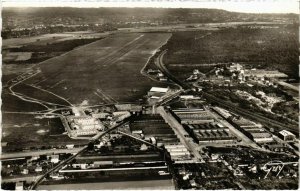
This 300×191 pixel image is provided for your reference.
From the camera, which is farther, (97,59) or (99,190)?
(97,59)

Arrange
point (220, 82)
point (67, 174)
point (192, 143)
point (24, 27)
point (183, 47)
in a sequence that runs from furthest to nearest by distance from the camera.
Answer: point (183, 47) < point (220, 82) < point (24, 27) < point (192, 143) < point (67, 174)

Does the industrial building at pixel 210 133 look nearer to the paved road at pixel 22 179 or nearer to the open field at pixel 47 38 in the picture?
the paved road at pixel 22 179

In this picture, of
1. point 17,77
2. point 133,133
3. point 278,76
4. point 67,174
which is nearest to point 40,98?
point 17,77

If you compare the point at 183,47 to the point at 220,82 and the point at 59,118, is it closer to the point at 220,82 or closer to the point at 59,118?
the point at 220,82

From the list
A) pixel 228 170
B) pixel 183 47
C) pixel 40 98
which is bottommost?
pixel 228 170

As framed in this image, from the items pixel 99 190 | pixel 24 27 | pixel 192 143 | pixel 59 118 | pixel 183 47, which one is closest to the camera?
pixel 99 190

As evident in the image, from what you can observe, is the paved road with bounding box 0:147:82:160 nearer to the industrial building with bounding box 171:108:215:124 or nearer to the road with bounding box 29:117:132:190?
the road with bounding box 29:117:132:190

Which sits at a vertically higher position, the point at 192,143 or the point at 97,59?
the point at 97,59
